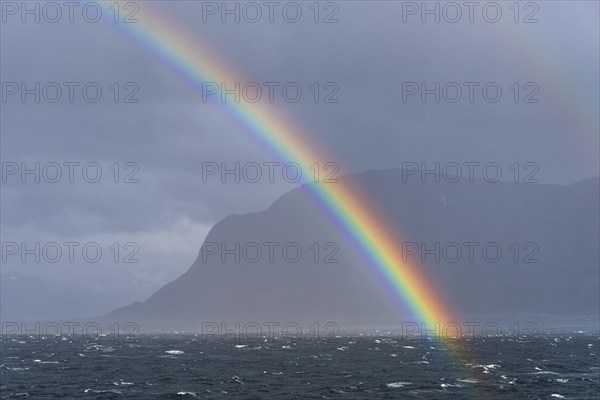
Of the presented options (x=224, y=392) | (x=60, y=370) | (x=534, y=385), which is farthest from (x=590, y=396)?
(x=60, y=370)

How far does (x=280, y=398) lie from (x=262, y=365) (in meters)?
40.9

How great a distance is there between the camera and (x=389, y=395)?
247 feet

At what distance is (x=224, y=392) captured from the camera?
7888cm

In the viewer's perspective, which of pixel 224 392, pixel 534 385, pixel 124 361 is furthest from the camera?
pixel 124 361

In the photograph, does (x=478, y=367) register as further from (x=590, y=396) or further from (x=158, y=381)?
(x=158, y=381)

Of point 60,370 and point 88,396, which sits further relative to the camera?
point 60,370

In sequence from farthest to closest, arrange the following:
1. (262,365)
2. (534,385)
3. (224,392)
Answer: (262,365)
(534,385)
(224,392)

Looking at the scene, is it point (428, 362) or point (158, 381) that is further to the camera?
point (428, 362)

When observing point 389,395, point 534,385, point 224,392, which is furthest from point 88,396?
point 534,385

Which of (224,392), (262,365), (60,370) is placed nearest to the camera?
(224,392)

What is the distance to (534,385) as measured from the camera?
84.1m

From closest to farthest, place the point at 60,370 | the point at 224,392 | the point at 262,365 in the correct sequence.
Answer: the point at 224,392, the point at 60,370, the point at 262,365

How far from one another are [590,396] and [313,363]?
1897 inches

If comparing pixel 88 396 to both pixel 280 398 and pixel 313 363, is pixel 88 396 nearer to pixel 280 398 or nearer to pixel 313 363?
pixel 280 398
